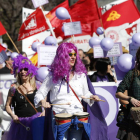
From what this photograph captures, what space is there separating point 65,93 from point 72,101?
0.14 m

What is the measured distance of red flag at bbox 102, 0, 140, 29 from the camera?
401 inches

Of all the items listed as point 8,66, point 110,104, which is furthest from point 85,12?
point 110,104

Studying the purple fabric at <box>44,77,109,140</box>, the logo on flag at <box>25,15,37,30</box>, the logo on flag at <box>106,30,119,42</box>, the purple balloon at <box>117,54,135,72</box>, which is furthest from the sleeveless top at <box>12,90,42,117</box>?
the logo on flag at <box>106,30,119,42</box>

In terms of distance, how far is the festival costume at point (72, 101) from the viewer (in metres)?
4.82

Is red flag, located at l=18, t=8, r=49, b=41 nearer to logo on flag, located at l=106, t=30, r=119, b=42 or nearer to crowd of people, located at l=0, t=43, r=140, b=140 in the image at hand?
logo on flag, located at l=106, t=30, r=119, b=42

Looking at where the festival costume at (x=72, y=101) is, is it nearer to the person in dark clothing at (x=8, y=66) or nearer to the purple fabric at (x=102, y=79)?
the purple fabric at (x=102, y=79)

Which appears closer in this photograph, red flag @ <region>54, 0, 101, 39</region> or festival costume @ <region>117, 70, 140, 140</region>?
festival costume @ <region>117, 70, 140, 140</region>

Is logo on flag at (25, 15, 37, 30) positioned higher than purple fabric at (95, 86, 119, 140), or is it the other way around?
logo on flag at (25, 15, 37, 30)

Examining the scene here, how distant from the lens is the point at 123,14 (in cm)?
1045

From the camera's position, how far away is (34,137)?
18.4 feet

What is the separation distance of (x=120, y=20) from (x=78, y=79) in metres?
6.02

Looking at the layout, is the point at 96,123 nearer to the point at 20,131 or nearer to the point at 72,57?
the point at 72,57

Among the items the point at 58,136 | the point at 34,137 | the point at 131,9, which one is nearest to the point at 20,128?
the point at 34,137

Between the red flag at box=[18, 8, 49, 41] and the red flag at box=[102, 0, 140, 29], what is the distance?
6.26ft
